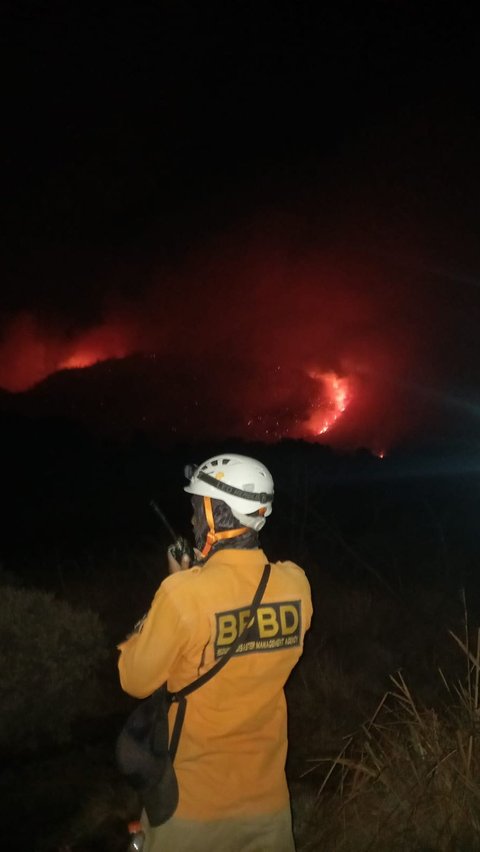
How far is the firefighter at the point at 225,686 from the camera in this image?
217 centimetres

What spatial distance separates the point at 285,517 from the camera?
66.0ft

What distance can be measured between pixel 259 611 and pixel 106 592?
989 cm

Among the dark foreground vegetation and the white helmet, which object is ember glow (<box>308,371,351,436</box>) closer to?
the dark foreground vegetation

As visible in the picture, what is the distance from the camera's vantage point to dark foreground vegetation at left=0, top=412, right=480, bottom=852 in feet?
14.4

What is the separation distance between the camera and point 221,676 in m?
2.27

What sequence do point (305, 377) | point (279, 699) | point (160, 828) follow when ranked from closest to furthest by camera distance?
point (160, 828) → point (279, 699) → point (305, 377)

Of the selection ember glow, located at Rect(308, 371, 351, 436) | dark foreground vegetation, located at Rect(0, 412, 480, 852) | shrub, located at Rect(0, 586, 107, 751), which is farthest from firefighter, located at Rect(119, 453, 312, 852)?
ember glow, located at Rect(308, 371, 351, 436)

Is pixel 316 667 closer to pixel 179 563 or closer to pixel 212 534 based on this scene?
pixel 179 563

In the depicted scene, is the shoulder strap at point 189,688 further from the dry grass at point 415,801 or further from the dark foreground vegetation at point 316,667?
the dark foreground vegetation at point 316,667

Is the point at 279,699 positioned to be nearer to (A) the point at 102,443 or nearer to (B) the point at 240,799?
(B) the point at 240,799

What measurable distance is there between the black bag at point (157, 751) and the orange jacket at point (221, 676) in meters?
0.02

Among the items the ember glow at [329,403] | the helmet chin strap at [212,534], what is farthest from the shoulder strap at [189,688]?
the ember glow at [329,403]

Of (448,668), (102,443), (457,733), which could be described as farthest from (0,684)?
(102,443)

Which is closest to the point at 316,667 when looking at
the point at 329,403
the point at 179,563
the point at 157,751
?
the point at 179,563
